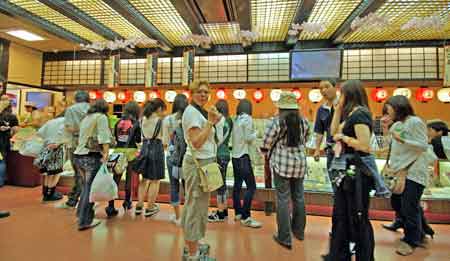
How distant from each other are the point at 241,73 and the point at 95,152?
4.16 meters

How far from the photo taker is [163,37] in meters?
5.89

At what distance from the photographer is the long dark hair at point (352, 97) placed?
2.00m

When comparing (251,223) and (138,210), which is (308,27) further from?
(138,210)

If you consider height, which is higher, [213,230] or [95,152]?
[95,152]

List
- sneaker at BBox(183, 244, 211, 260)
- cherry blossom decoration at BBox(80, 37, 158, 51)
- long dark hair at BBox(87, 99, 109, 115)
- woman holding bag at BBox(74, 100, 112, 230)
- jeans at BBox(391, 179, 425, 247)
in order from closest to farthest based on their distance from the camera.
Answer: sneaker at BBox(183, 244, 211, 260) < jeans at BBox(391, 179, 425, 247) < woman holding bag at BBox(74, 100, 112, 230) < long dark hair at BBox(87, 99, 109, 115) < cherry blossom decoration at BBox(80, 37, 158, 51)

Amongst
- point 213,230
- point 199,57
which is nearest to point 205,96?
point 213,230

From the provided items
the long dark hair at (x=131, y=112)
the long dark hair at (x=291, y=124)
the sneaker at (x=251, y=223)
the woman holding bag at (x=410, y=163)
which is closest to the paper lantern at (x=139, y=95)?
the long dark hair at (x=131, y=112)

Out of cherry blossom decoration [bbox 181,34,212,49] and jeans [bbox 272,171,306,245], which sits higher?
cherry blossom decoration [bbox 181,34,212,49]

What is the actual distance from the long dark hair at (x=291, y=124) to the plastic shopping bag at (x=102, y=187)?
2.08 metres

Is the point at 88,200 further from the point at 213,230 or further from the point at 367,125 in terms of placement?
the point at 367,125

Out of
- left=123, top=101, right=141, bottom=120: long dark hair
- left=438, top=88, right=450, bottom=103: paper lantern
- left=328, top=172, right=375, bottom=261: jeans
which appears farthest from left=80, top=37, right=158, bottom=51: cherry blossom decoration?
left=438, top=88, right=450, bottom=103: paper lantern

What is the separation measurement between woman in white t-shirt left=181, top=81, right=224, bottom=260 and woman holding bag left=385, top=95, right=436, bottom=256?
1.90 m

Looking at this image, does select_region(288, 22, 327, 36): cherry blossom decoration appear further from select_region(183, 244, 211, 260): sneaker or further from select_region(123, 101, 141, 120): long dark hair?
select_region(183, 244, 211, 260): sneaker

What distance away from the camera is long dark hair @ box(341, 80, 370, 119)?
2.00 meters
